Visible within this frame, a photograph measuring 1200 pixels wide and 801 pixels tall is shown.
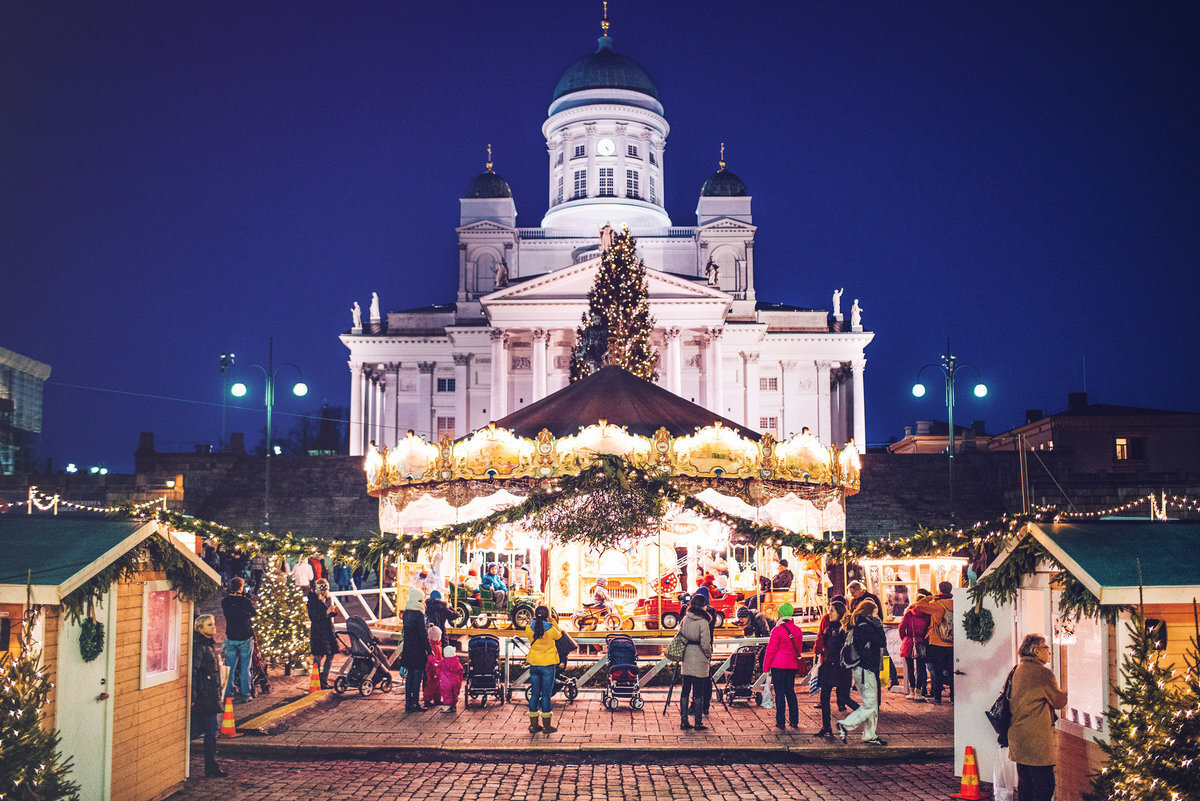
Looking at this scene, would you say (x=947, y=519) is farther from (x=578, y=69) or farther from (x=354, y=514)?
(x=578, y=69)

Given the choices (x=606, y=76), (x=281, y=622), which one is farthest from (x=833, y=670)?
(x=606, y=76)

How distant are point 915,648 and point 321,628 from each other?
866cm

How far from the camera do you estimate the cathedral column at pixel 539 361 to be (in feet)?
201

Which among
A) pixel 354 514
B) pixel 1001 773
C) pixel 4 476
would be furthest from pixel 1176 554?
pixel 4 476

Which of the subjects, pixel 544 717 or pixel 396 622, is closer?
pixel 544 717

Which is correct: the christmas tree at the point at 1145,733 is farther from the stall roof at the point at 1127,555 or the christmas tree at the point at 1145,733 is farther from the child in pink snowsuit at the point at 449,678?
the child in pink snowsuit at the point at 449,678

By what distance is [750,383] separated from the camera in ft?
212

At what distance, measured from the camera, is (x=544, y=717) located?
43.0ft

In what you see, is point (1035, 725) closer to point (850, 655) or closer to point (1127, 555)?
point (1127, 555)

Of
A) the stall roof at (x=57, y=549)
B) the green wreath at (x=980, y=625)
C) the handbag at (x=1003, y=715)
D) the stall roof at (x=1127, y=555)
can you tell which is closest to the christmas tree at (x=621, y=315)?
the green wreath at (x=980, y=625)

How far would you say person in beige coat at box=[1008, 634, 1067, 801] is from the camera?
332 inches

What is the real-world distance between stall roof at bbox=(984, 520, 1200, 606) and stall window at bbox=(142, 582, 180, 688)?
7.48 meters

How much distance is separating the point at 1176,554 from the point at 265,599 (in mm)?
13600

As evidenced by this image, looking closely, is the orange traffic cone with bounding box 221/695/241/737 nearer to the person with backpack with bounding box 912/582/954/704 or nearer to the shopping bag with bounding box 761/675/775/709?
the shopping bag with bounding box 761/675/775/709
